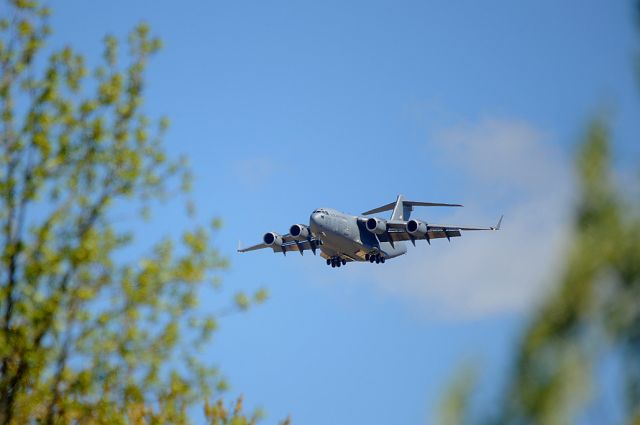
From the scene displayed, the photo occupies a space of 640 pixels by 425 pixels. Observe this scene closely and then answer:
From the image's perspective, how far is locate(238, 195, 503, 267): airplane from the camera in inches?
2101

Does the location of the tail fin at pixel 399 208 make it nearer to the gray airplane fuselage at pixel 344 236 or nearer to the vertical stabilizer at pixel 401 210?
the vertical stabilizer at pixel 401 210

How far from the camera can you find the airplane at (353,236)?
53375mm

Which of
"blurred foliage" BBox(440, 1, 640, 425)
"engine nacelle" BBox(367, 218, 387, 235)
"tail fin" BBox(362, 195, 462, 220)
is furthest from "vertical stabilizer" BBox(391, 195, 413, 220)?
"blurred foliage" BBox(440, 1, 640, 425)

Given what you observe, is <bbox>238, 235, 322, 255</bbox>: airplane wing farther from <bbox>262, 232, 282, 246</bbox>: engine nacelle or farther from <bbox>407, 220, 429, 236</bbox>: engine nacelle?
<bbox>407, 220, 429, 236</bbox>: engine nacelle

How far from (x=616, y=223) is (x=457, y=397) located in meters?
1.93

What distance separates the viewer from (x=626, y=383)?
651 cm

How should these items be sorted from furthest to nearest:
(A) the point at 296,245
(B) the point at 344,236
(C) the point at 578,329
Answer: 1. (A) the point at 296,245
2. (B) the point at 344,236
3. (C) the point at 578,329

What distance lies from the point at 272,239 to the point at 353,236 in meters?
7.46

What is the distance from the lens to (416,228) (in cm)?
A: 5516

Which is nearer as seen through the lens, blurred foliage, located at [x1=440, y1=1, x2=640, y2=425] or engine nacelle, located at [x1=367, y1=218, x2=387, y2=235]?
blurred foliage, located at [x1=440, y1=1, x2=640, y2=425]

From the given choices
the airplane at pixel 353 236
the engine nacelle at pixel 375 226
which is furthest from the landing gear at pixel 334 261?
the engine nacelle at pixel 375 226

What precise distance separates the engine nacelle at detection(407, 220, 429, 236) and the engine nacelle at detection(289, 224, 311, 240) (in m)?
7.36

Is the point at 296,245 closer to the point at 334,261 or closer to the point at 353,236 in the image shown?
the point at 334,261

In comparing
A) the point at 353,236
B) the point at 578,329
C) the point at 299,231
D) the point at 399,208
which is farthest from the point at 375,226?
the point at 578,329
